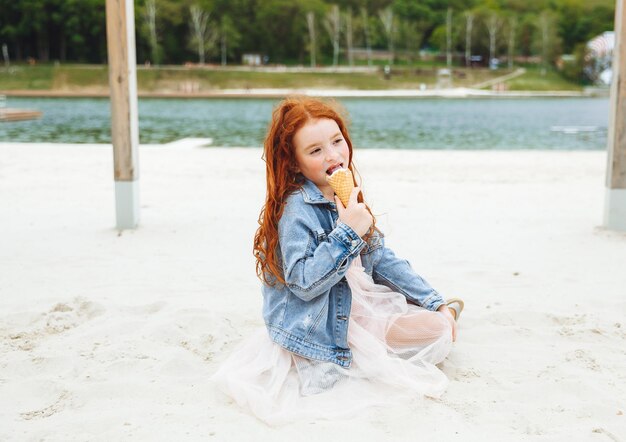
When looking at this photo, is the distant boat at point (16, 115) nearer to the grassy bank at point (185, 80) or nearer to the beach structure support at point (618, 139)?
the beach structure support at point (618, 139)

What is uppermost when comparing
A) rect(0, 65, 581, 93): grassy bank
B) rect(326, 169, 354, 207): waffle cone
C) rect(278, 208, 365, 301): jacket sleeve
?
rect(0, 65, 581, 93): grassy bank

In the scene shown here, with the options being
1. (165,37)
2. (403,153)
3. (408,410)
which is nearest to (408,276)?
(408,410)

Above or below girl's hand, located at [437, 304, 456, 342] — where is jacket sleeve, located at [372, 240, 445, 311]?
above

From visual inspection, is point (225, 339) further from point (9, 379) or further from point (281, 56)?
point (281, 56)

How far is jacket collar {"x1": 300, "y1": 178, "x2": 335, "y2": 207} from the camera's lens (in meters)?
2.20

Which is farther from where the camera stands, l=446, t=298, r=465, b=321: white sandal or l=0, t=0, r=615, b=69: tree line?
l=0, t=0, r=615, b=69: tree line

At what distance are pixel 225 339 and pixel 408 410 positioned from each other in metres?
0.96

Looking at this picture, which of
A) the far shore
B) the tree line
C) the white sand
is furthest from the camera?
the tree line

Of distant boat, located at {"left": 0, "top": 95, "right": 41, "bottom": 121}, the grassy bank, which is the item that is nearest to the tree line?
the grassy bank

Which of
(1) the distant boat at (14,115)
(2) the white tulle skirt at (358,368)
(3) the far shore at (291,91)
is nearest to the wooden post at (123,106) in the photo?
(2) the white tulle skirt at (358,368)

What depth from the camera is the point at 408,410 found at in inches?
81.3

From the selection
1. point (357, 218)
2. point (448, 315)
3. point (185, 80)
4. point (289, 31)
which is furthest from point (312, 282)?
point (289, 31)

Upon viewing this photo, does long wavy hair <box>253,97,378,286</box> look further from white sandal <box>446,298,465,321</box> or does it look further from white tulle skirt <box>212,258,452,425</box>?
white sandal <box>446,298,465,321</box>

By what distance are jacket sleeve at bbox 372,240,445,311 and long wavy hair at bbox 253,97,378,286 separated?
23cm
